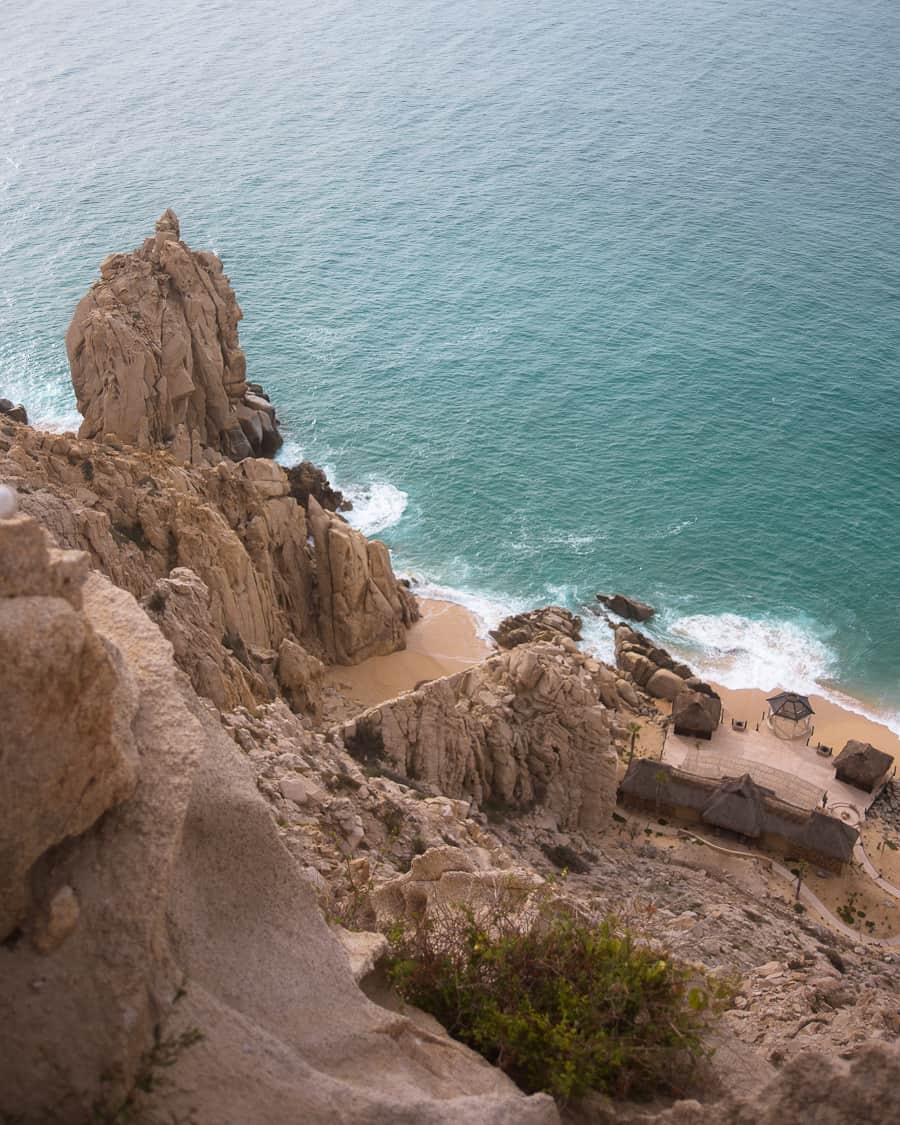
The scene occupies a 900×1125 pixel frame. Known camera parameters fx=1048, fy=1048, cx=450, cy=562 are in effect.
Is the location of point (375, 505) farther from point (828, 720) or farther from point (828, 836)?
point (828, 836)

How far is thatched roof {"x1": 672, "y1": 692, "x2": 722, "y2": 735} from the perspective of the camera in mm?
52719

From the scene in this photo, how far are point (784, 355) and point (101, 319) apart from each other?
2124 inches

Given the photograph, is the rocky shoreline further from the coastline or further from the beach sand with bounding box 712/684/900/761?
the beach sand with bounding box 712/684/900/761

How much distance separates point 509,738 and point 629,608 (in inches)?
925

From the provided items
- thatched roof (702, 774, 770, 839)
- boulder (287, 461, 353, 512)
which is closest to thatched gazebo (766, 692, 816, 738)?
thatched roof (702, 774, 770, 839)

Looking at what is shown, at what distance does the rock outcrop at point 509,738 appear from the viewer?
123ft

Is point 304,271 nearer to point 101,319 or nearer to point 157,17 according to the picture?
point 101,319

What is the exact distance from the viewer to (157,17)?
167125mm

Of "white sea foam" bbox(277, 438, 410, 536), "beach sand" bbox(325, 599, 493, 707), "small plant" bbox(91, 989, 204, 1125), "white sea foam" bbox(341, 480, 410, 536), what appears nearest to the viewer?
"small plant" bbox(91, 989, 204, 1125)

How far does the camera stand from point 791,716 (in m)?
53.8

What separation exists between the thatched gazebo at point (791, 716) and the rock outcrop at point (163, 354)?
35.1 m

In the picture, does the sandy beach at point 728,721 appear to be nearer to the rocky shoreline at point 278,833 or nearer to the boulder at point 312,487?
the rocky shoreline at point 278,833

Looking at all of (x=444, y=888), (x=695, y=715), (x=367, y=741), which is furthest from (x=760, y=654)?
(x=444, y=888)

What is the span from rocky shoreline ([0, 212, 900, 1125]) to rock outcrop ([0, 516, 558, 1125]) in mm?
40
